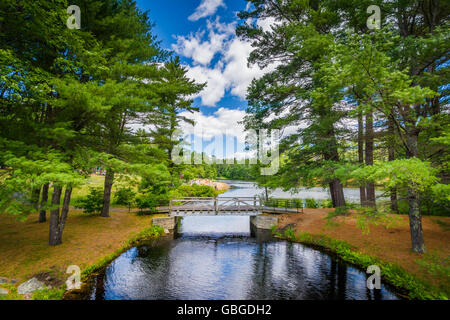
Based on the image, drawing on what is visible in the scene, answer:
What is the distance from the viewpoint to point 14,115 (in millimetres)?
7066

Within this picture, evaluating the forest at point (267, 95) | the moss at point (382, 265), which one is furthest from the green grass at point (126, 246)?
the moss at point (382, 265)

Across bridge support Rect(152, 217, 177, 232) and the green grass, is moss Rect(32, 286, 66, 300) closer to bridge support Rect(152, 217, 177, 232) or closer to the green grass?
the green grass

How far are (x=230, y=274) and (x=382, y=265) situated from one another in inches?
249

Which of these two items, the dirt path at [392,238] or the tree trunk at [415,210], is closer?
the tree trunk at [415,210]

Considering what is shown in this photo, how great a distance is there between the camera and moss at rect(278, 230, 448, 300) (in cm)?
601

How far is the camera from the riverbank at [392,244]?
20.2 ft

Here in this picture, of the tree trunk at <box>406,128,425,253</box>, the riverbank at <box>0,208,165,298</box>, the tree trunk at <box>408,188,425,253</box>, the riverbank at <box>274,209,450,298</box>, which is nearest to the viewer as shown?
the riverbank at <box>274,209,450,298</box>

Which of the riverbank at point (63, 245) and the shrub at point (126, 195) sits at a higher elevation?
the shrub at point (126, 195)

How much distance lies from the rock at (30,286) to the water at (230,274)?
1561mm

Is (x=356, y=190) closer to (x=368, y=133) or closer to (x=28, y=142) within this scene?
(x=368, y=133)

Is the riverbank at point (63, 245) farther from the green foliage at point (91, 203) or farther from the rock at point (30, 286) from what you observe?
the green foliage at point (91, 203)

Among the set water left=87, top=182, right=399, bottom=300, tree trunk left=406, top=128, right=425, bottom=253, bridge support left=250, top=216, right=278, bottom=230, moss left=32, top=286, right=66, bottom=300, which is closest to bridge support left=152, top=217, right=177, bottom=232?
water left=87, top=182, right=399, bottom=300
